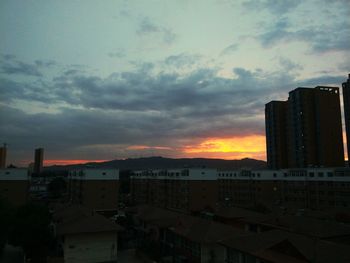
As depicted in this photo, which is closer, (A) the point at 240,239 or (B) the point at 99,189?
(A) the point at 240,239

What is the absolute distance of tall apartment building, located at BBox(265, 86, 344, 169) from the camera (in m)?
80.0

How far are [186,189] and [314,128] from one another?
134 ft

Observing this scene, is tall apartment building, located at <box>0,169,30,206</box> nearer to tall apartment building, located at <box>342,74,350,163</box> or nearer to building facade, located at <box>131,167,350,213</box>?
building facade, located at <box>131,167,350,213</box>

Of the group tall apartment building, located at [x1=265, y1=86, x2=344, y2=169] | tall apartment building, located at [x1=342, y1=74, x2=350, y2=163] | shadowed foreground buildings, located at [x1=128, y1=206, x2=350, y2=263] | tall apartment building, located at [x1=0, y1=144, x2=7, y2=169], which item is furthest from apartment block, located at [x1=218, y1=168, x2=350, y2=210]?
tall apartment building, located at [x1=0, y1=144, x2=7, y2=169]

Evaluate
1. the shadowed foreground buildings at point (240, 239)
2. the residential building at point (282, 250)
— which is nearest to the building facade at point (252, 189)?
the shadowed foreground buildings at point (240, 239)

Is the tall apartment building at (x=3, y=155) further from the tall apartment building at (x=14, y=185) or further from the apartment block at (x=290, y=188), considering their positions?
the apartment block at (x=290, y=188)

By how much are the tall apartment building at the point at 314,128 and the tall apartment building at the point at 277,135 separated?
4.59m

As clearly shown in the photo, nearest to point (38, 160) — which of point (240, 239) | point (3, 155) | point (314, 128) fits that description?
point (3, 155)

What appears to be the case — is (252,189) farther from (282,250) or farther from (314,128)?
(282,250)

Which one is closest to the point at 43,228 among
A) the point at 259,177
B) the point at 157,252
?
the point at 157,252

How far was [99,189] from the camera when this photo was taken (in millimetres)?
62438

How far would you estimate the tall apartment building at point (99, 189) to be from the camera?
61375 mm

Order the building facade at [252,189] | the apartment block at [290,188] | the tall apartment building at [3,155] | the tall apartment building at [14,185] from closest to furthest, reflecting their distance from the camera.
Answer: the tall apartment building at [14,185] < the apartment block at [290,188] < the building facade at [252,189] < the tall apartment building at [3,155]

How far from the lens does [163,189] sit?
7338 cm
